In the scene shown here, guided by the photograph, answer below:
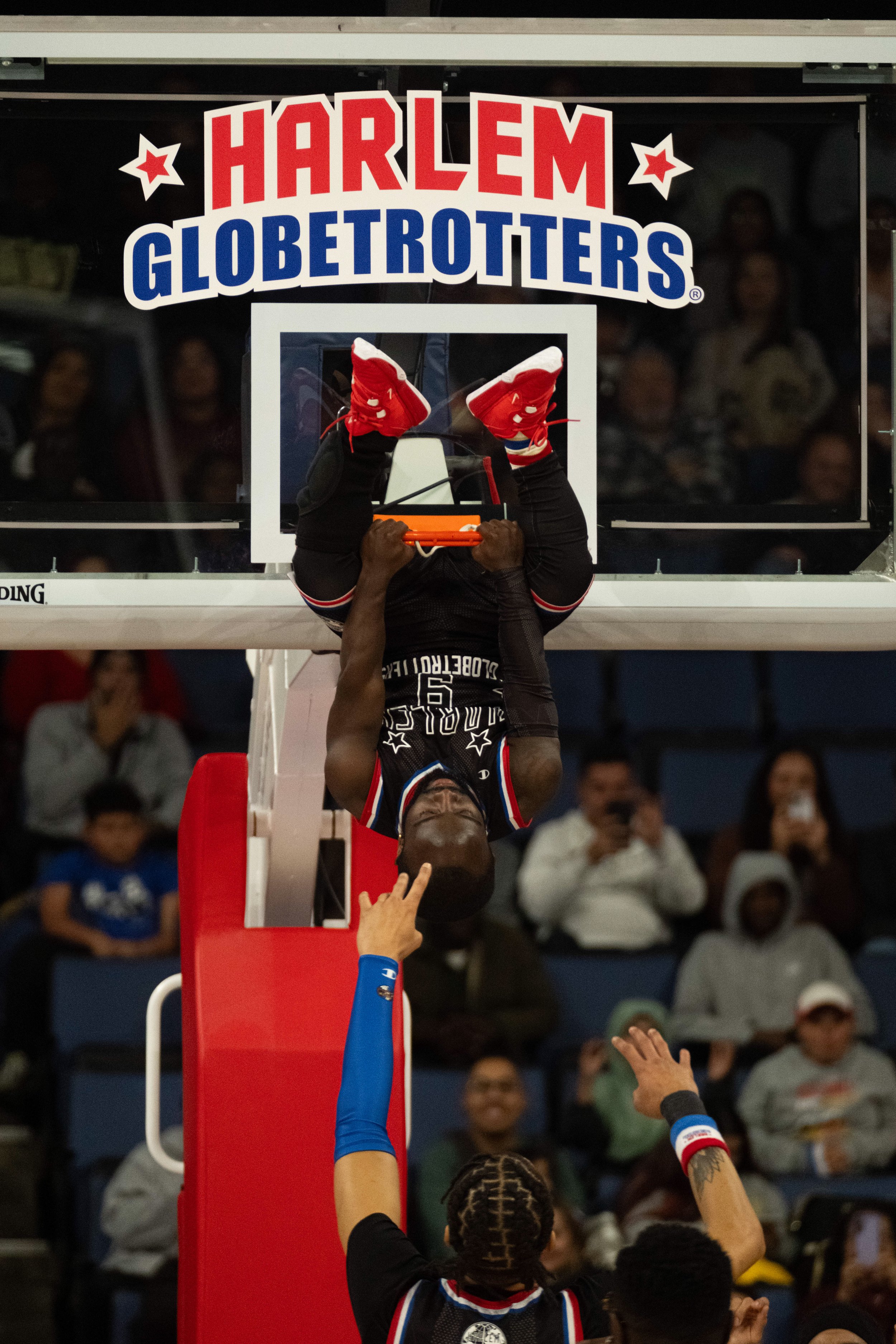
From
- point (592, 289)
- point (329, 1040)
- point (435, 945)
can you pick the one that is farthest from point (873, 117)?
point (435, 945)

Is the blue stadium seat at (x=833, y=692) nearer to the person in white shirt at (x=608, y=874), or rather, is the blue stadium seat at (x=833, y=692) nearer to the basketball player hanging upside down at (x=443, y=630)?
Result: the person in white shirt at (x=608, y=874)

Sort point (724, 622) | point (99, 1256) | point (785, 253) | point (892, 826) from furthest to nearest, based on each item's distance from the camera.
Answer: point (892, 826) → point (99, 1256) → point (785, 253) → point (724, 622)

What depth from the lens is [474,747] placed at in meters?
3.87

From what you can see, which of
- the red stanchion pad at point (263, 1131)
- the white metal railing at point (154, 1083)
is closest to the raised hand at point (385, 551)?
the red stanchion pad at point (263, 1131)

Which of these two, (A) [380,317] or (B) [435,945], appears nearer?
(A) [380,317]

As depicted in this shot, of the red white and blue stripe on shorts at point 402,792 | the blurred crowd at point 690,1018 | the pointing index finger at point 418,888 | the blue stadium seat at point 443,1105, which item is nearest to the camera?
the pointing index finger at point 418,888

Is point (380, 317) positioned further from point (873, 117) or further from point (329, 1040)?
point (329, 1040)

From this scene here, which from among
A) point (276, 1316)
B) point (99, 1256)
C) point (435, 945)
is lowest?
point (99, 1256)

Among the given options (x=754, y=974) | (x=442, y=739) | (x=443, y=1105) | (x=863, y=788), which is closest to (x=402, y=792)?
(x=442, y=739)

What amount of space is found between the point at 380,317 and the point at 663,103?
80 cm

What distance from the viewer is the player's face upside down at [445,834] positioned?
3.61m

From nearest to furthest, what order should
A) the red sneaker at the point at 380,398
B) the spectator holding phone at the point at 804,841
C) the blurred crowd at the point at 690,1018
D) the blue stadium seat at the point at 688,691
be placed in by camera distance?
the red sneaker at the point at 380,398 < the blurred crowd at the point at 690,1018 < the spectator holding phone at the point at 804,841 < the blue stadium seat at the point at 688,691

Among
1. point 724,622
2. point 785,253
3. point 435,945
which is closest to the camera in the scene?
point 724,622

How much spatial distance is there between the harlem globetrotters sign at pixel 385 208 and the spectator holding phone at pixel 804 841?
126 inches
